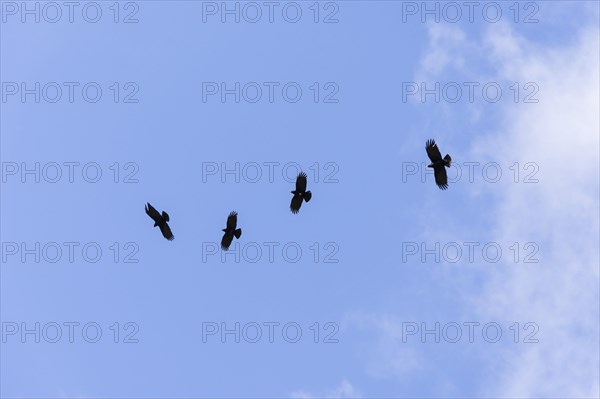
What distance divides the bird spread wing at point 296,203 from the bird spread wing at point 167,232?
5.68 m

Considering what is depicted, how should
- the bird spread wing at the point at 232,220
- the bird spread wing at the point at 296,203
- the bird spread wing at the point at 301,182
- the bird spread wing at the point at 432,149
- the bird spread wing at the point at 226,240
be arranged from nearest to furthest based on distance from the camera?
1. the bird spread wing at the point at 432,149
2. the bird spread wing at the point at 301,182
3. the bird spread wing at the point at 296,203
4. the bird spread wing at the point at 232,220
5. the bird spread wing at the point at 226,240

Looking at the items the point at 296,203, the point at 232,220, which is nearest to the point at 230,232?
the point at 232,220

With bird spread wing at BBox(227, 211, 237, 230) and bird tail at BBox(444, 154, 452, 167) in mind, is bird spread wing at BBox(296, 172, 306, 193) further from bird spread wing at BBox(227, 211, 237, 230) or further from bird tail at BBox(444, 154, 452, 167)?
bird tail at BBox(444, 154, 452, 167)

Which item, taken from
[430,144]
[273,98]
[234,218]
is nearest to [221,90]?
[273,98]

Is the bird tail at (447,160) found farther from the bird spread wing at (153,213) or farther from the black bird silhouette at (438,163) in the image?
the bird spread wing at (153,213)

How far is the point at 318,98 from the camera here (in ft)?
155

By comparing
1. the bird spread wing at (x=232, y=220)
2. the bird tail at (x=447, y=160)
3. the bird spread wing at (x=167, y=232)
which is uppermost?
the bird tail at (x=447, y=160)

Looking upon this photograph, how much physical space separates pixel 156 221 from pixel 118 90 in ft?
23.5

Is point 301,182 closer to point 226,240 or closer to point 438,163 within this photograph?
point 226,240

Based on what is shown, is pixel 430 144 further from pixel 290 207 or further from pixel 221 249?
pixel 221 249

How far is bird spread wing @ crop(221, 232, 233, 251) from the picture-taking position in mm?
45156

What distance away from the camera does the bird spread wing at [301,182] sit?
43.7 m

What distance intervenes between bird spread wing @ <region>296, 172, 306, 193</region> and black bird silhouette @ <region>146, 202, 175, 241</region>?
608cm

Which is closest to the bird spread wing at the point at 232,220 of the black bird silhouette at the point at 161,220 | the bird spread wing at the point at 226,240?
the bird spread wing at the point at 226,240
